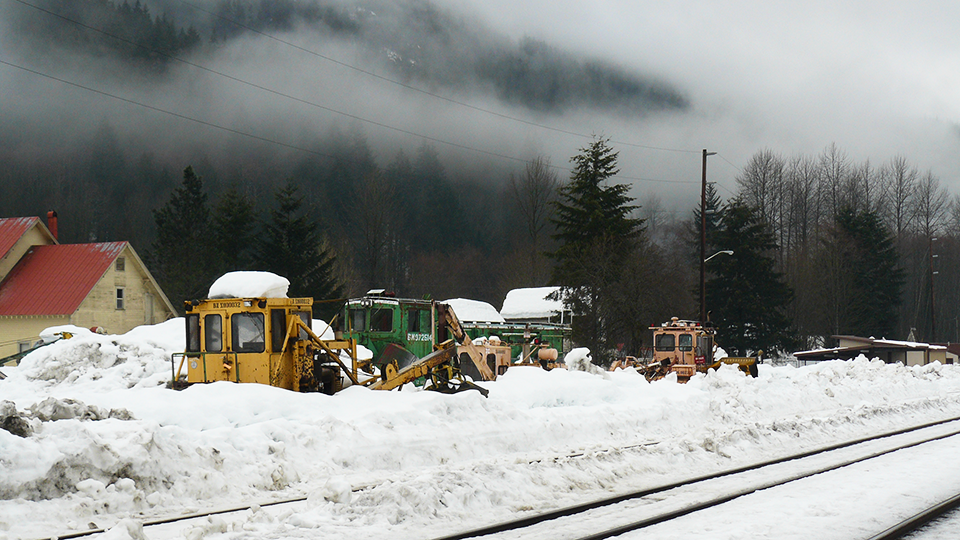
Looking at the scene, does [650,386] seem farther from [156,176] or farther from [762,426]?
[156,176]

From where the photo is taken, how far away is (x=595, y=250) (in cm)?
4622

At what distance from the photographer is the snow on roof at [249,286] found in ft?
53.8

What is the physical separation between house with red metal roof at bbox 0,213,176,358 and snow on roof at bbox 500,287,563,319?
956 inches

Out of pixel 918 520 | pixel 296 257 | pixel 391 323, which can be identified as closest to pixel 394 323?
pixel 391 323

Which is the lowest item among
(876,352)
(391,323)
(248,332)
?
(876,352)

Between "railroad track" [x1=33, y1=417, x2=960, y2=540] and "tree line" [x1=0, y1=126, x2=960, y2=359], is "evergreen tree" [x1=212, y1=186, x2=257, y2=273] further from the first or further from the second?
"railroad track" [x1=33, y1=417, x2=960, y2=540]

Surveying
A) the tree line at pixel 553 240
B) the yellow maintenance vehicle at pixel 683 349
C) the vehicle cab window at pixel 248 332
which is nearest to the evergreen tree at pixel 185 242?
the tree line at pixel 553 240

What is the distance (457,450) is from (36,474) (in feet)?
20.6

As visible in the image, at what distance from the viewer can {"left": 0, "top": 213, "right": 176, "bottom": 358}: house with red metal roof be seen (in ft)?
135

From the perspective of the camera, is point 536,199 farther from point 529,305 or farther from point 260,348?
point 260,348

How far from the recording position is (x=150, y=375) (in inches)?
1038

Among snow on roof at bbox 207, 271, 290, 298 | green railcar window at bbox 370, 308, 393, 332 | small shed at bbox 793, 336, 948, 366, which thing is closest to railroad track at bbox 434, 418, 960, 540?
snow on roof at bbox 207, 271, 290, 298

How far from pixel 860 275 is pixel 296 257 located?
51521 millimetres

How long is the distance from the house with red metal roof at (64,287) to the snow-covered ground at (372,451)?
29034mm
